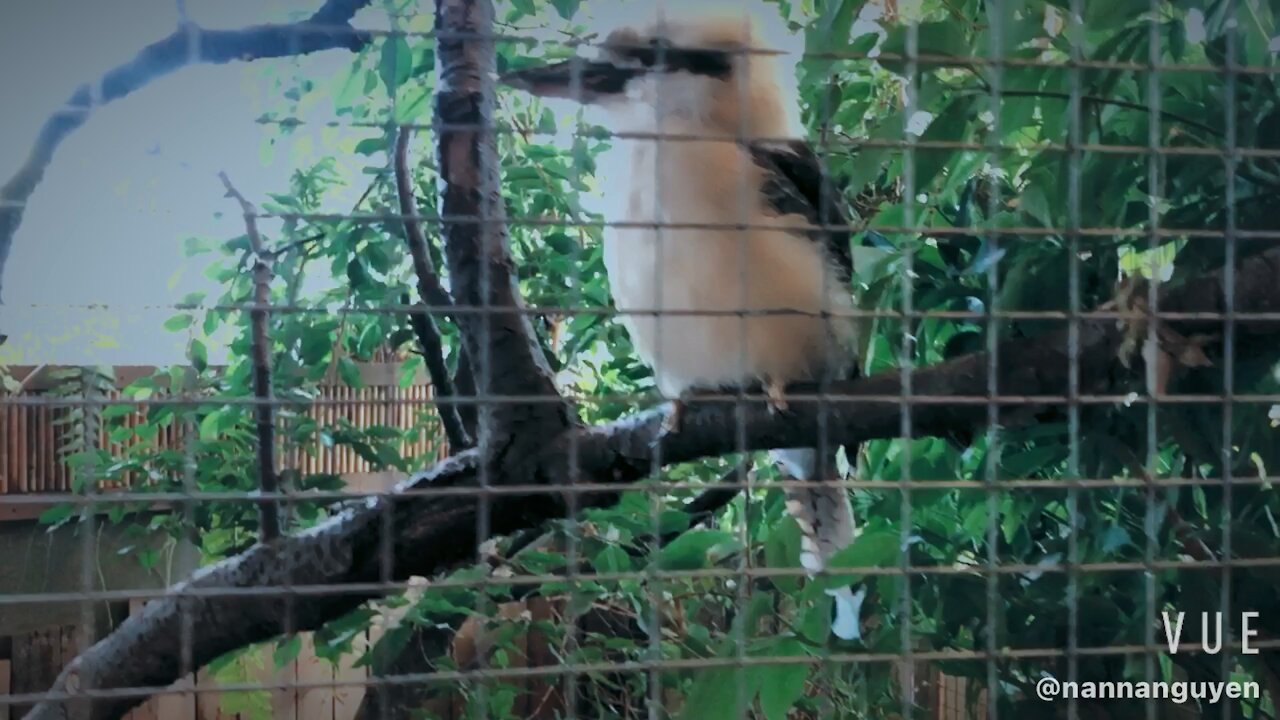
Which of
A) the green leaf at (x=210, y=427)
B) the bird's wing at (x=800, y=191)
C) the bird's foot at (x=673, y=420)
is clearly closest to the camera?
the green leaf at (x=210, y=427)

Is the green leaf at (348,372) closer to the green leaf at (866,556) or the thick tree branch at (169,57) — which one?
the thick tree branch at (169,57)

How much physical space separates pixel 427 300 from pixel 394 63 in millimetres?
181

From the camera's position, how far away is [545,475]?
2.63ft

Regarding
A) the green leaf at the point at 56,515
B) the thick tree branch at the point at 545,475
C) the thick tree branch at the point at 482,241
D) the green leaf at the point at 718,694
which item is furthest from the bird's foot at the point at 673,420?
the green leaf at the point at 56,515

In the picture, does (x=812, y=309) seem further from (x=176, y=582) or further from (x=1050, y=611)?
(x=176, y=582)

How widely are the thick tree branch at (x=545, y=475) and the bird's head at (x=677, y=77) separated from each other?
0.88 ft

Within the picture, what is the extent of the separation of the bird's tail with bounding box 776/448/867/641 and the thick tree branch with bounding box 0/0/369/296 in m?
0.54

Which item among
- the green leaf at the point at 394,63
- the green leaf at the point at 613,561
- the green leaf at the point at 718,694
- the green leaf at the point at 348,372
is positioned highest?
the green leaf at the point at 394,63

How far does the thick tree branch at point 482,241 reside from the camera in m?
0.71

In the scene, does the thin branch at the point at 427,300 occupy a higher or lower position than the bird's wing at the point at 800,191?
lower

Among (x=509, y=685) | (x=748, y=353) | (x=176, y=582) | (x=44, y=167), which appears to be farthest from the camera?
(x=748, y=353)

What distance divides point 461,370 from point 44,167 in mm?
328

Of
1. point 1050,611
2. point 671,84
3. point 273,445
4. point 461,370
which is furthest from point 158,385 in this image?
point 1050,611

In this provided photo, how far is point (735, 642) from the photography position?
787 mm
